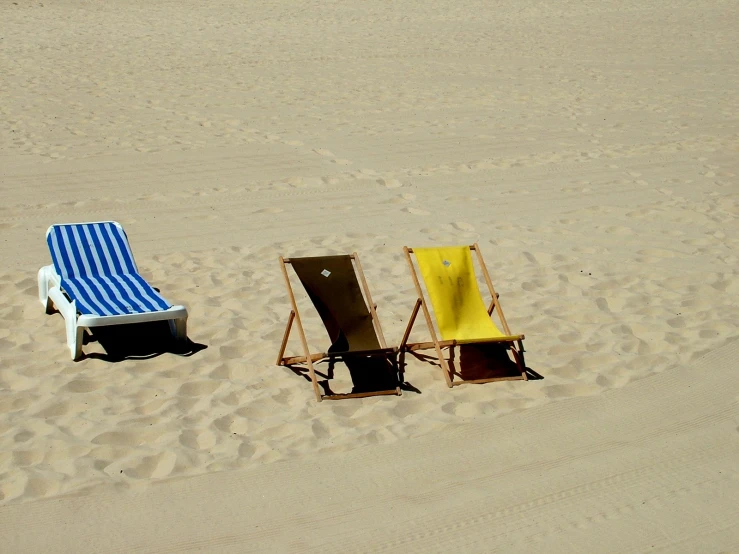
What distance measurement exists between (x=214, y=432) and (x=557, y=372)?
2138mm

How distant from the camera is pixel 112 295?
596cm

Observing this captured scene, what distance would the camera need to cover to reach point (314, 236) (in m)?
8.07

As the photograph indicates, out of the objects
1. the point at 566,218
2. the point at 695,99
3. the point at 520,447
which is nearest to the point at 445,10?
the point at 695,99

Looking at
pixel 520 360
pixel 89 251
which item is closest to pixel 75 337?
pixel 89 251

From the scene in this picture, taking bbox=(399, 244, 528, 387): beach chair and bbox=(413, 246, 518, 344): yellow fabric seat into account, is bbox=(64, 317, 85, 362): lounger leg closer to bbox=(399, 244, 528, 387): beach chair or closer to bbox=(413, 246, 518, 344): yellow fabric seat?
bbox=(399, 244, 528, 387): beach chair

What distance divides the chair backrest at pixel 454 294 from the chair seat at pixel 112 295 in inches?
65.7

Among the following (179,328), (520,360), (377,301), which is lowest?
(520,360)

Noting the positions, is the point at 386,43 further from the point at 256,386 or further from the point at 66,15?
the point at 256,386

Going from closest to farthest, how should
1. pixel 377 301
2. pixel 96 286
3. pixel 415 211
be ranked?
pixel 96 286 < pixel 377 301 < pixel 415 211

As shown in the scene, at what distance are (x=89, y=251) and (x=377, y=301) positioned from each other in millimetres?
2052

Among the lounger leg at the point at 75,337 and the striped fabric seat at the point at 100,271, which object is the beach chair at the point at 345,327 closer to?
the striped fabric seat at the point at 100,271

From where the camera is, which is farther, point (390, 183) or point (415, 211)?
point (390, 183)

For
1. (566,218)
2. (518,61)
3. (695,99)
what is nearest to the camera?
(566,218)

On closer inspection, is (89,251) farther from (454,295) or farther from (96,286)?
(454,295)
